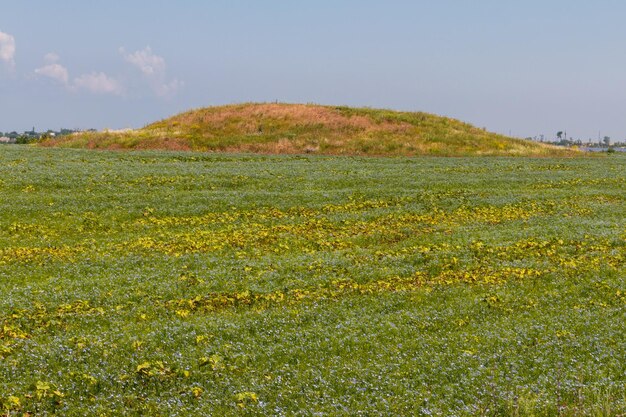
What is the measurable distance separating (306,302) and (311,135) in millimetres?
62733

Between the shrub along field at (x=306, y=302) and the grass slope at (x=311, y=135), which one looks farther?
the grass slope at (x=311, y=135)

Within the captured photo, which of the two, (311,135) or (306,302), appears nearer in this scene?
(306,302)

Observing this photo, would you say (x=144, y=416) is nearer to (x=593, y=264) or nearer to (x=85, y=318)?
(x=85, y=318)

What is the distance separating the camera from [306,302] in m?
19.8

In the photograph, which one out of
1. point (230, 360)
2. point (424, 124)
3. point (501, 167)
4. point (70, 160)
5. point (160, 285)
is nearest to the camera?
point (230, 360)

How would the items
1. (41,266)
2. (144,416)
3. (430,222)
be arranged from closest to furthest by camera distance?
1. (144,416)
2. (41,266)
3. (430,222)

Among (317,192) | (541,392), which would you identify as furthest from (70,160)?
(541,392)

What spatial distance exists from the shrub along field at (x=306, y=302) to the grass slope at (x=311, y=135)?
32.7 meters

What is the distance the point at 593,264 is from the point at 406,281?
8567mm

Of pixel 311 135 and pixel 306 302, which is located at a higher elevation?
pixel 311 135

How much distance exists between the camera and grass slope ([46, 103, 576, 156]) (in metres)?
75.1

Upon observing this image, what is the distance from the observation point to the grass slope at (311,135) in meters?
75.1

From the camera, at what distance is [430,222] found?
34.3 meters

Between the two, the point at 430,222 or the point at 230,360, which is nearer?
the point at 230,360
